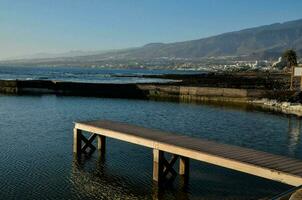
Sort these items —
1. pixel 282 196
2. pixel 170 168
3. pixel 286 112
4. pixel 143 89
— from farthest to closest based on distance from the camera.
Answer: pixel 143 89 < pixel 286 112 < pixel 170 168 < pixel 282 196

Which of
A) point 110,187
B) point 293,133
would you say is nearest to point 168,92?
point 293,133

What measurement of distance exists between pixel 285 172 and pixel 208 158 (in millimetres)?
2716

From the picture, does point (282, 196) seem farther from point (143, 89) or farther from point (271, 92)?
point (143, 89)

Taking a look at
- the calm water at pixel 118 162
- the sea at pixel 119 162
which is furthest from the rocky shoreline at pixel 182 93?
the calm water at pixel 118 162

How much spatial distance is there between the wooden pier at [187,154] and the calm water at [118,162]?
2.08ft

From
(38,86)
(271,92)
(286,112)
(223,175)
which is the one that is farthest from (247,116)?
(38,86)

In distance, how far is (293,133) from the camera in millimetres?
28125

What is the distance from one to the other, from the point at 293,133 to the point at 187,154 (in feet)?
49.9

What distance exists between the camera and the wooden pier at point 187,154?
12.8 m

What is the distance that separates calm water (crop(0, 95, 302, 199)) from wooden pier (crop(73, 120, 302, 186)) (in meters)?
0.63

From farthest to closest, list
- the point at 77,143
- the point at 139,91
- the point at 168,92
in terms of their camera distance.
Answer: the point at 139,91 → the point at 168,92 → the point at 77,143

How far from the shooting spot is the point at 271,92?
5150 centimetres

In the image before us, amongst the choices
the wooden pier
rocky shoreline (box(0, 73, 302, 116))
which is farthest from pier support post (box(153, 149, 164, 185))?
rocky shoreline (box(0, 73, 302, 116))

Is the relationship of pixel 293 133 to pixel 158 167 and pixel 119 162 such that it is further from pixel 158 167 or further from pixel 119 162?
pixel 158 167
